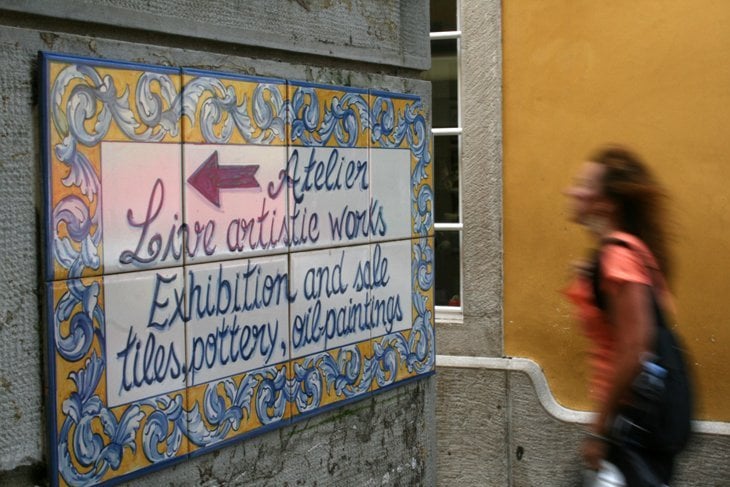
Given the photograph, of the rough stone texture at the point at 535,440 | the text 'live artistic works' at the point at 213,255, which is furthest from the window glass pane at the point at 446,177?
the text 'live artistic works' at the point at 213,255

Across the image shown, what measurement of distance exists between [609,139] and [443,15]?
1470 mm

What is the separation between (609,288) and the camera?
3.62 meters

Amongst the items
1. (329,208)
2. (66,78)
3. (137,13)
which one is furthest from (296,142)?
(66,78)

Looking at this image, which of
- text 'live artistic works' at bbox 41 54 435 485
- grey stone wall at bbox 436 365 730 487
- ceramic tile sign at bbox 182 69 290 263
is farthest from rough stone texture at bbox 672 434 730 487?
ceramic tile sign at bbox 182 69 290 263

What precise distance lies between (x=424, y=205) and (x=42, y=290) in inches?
90.9

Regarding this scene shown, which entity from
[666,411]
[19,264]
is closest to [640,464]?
[666,411]

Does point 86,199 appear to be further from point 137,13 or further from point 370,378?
point 370,378

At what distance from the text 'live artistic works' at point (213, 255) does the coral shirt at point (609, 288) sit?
3.95 ft

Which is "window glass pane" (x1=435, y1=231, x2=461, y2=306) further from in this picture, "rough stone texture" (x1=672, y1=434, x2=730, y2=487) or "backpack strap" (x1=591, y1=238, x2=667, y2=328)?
"backpack strap" (x1=591, y1=238, x2=667, y2=328)

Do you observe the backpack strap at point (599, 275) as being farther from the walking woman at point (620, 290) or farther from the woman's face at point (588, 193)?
the woman's face at point (588, 193)

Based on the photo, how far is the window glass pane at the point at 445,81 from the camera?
24.7 feet

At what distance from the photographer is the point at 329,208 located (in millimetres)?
4570

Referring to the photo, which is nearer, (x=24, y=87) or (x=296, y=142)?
(x=24, y=87)

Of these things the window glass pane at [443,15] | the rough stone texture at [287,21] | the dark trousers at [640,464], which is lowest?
the dark trousers at [640,464]
